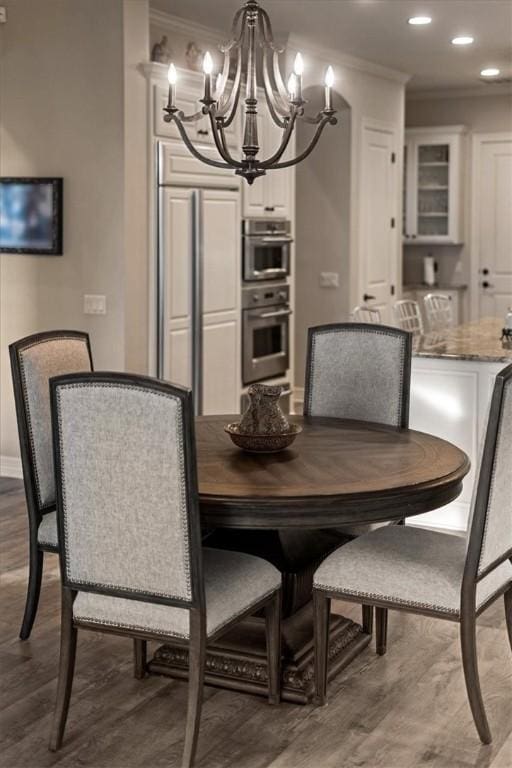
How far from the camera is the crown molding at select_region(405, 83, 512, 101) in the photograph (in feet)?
30.7

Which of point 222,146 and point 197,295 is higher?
point 222,146

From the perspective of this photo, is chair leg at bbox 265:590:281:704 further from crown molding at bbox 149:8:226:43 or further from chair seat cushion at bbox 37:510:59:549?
crown molding at bbox 149:8:226:43

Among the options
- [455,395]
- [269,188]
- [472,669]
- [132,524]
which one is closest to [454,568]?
[472,669]

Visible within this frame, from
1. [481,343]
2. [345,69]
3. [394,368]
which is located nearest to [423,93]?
[345,69]

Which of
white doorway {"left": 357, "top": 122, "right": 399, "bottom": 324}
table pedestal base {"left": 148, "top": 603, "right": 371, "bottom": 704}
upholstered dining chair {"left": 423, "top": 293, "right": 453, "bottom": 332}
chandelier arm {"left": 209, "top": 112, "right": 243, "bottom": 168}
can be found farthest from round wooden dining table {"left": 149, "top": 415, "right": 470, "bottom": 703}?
white doorway {"left": 357, "top": 122, "right": 399, "bottom": 324}

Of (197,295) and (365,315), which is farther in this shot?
(365,315)

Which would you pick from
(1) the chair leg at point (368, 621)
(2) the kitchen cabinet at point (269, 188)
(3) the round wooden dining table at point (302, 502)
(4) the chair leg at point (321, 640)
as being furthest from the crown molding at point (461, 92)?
(4) the chair leg at point (321, 640)

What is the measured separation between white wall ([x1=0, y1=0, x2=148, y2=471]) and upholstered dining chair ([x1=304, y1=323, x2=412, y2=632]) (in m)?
1.79

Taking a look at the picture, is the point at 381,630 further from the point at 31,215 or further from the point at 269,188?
the point at 269,188

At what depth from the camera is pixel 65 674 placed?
108 inches

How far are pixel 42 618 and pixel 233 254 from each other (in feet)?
9.88

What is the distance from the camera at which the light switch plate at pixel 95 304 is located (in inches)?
214

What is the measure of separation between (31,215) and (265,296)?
1659mm

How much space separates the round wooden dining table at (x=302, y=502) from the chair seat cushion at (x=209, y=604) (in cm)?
16
